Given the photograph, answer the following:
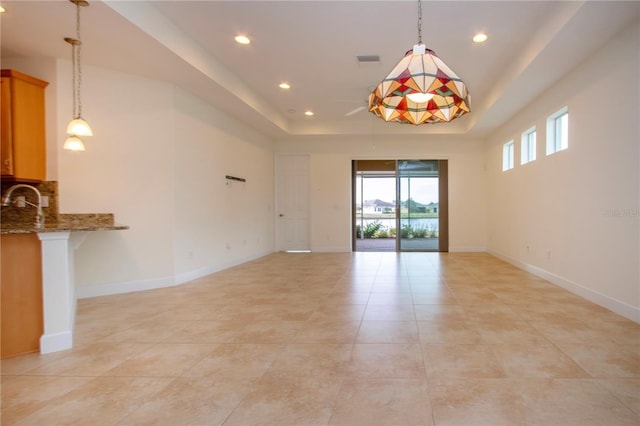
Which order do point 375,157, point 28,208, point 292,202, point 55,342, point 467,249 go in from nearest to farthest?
1. point 55,342
2. point 28,208
3. point 467,249
4. point 375,157
5. point 292,202

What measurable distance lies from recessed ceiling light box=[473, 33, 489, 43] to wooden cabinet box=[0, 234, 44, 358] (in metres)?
4.80

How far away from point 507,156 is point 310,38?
4.94 m

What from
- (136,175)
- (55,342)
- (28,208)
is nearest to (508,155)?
(136,175)

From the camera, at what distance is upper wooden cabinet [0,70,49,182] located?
3.62 metres

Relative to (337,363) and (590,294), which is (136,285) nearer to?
(337,363)

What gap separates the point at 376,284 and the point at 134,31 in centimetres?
412

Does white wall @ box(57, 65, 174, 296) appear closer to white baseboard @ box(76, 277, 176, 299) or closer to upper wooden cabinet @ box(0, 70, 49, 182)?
white baseboard @ box(76, 277, 176, 299)

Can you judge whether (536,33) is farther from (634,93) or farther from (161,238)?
(161,238)

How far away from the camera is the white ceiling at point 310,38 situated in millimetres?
3262

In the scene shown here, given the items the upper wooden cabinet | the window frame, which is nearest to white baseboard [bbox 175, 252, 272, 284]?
the upper wooden cabinet

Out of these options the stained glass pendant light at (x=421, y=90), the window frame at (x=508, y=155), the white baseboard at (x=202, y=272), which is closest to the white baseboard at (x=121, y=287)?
the white baseboard at (x=202, y=272)

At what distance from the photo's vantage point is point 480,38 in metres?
4.10

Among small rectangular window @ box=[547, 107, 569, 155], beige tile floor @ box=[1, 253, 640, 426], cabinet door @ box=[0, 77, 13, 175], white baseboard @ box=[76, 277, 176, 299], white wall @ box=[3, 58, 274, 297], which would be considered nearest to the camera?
beige tile floor @ box=[1, 253, 640, 426]

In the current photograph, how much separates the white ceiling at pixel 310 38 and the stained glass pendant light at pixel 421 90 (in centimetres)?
128
